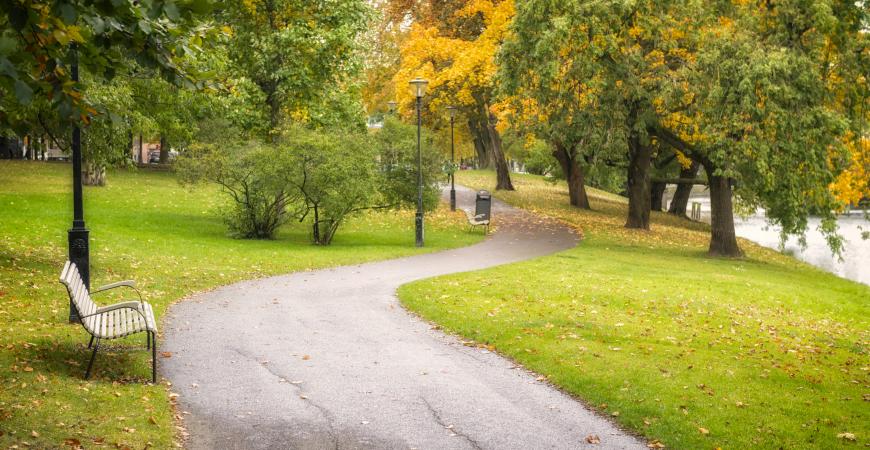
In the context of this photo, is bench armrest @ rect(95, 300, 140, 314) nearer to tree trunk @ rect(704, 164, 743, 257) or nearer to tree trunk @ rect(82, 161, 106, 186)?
tree trunk @ rect(704, 164, 743, 257)

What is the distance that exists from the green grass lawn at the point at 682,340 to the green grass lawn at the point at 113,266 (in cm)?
419

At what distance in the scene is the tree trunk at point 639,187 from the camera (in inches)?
1316

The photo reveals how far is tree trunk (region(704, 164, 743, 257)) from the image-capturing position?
27.5 metres

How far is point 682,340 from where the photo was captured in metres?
12.3

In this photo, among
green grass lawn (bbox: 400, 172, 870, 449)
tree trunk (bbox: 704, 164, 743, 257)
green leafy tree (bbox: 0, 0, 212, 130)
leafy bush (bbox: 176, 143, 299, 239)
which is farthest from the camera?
tree trunk (bbox: 704, 164, 743, 257)

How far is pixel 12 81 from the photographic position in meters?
5.26

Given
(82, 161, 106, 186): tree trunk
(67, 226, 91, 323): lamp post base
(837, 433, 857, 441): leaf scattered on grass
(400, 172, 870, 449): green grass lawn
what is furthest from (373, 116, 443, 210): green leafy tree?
(837, 433, 857, 441): leaf scattered on grass

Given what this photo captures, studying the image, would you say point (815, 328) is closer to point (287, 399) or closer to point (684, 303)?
point (684, 303)

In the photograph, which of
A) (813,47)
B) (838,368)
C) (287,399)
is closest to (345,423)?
(287,399)

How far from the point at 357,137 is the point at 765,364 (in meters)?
15.7

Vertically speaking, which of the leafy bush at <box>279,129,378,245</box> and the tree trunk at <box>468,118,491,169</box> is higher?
the tree trunk at <box>468,118,491,169</box>

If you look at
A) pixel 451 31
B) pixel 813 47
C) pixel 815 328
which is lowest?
pixel 815 328

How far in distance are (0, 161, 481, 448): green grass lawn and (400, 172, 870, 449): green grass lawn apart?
419 cm

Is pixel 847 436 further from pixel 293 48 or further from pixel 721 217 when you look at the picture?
pixel 293 48
